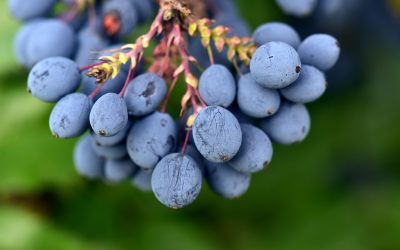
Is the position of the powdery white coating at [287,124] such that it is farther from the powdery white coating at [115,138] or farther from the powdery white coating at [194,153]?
the powdery white coating at [115,138]

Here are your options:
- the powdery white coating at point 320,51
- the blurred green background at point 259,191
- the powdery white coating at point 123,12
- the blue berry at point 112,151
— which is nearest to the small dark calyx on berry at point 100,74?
the blue berry at point 112,151

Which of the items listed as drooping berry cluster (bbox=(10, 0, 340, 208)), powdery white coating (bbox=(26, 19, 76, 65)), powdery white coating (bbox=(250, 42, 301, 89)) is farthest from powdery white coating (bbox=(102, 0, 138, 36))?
powdery white coating (bbox=(250, 42, 301, 89))

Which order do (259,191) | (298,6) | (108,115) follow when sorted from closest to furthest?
(108,115) < (298,6) < (259,191)

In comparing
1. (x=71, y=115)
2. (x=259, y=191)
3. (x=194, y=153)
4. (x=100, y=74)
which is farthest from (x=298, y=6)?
(x=259, y=191)

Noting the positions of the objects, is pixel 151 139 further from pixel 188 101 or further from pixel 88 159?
pixel 88 159

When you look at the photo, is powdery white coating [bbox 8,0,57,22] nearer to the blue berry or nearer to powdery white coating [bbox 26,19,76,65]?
powdery white coating [bbox 26,19,76,65]

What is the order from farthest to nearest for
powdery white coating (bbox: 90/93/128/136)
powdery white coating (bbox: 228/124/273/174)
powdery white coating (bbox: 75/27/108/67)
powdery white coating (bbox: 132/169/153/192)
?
powdery white coating (bbox: 75/27/108/67) → powdery white coating (bbox: 132/169/153/192) → powdery white coating (bbox: 228/124/273/174) → powdery white coating (bbox: 90/93/128/136)

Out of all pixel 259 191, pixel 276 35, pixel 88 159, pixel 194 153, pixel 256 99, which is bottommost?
pixel 259 191

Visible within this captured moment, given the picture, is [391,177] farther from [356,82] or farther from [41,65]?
[41,65]
